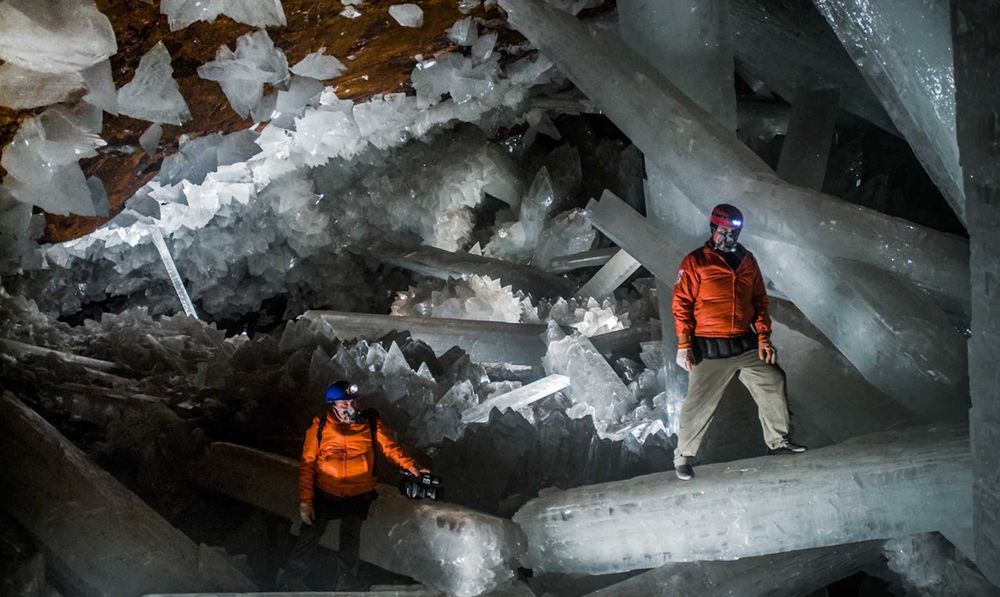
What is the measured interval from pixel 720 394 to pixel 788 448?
30 cm

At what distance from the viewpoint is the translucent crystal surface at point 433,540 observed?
2.68m

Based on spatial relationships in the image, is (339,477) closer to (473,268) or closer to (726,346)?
(726,346)

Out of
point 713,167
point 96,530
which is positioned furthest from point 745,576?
point 96,530

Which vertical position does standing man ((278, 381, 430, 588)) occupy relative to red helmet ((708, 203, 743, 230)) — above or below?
below

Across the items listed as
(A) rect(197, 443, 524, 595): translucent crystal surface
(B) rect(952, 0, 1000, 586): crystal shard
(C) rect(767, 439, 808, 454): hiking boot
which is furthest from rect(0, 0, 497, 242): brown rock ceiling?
(C) rect(767, 439, 808, 454): hiking boot

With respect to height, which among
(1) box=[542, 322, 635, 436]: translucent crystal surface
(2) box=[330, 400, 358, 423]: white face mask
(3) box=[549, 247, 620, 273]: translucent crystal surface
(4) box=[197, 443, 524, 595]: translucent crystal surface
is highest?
(2) box=[330, 400, 358, 423]: white face mask

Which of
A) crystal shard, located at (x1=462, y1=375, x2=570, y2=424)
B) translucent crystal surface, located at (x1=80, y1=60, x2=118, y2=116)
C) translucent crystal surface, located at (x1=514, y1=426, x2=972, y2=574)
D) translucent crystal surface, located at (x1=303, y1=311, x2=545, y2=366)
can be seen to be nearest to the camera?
translucent crystal surface, located at (x1=514, y1=426, x2=972, y2=574)

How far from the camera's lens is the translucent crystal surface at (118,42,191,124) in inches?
147

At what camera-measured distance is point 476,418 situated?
4.13 metres

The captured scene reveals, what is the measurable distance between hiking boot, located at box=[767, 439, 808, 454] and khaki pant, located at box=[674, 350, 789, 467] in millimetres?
14

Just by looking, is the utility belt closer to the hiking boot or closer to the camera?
the hiking boot

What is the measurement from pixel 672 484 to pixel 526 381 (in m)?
2.28

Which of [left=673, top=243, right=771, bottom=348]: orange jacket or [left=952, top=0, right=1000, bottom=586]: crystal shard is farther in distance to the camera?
[left=673, top=243, right=771, bottom=348]: orange jacket

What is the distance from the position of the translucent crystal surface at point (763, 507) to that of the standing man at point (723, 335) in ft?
0.40
